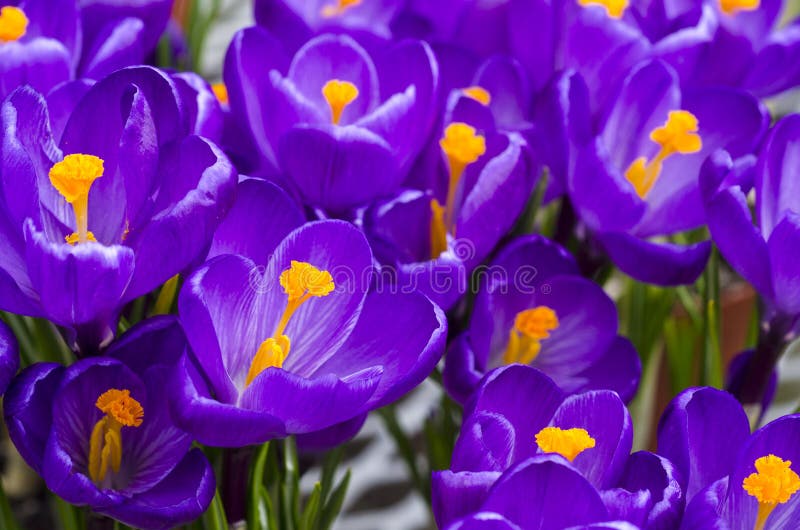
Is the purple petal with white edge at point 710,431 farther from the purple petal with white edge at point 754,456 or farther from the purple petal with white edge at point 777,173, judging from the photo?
the purple petal with white edge at point 777,173

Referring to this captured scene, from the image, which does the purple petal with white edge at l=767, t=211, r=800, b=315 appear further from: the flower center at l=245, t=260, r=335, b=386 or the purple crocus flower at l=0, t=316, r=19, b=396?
the purple crocus flower at l=0, t=316, r=19, b=396

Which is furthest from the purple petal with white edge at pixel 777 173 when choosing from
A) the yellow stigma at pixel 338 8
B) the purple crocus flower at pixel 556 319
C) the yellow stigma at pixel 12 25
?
the yellow stigma at pixel 12 25

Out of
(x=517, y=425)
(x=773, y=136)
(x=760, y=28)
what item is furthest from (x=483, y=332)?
(x=760, y=28)

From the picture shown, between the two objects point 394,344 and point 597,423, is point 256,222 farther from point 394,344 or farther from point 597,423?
point 597,423

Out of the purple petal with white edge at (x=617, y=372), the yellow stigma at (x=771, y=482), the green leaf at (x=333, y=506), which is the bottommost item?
the green leaf at (x=333, y=506)

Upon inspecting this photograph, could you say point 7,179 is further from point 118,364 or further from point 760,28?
point 760,28

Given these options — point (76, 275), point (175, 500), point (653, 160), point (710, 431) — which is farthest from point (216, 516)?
point (653, 160)
